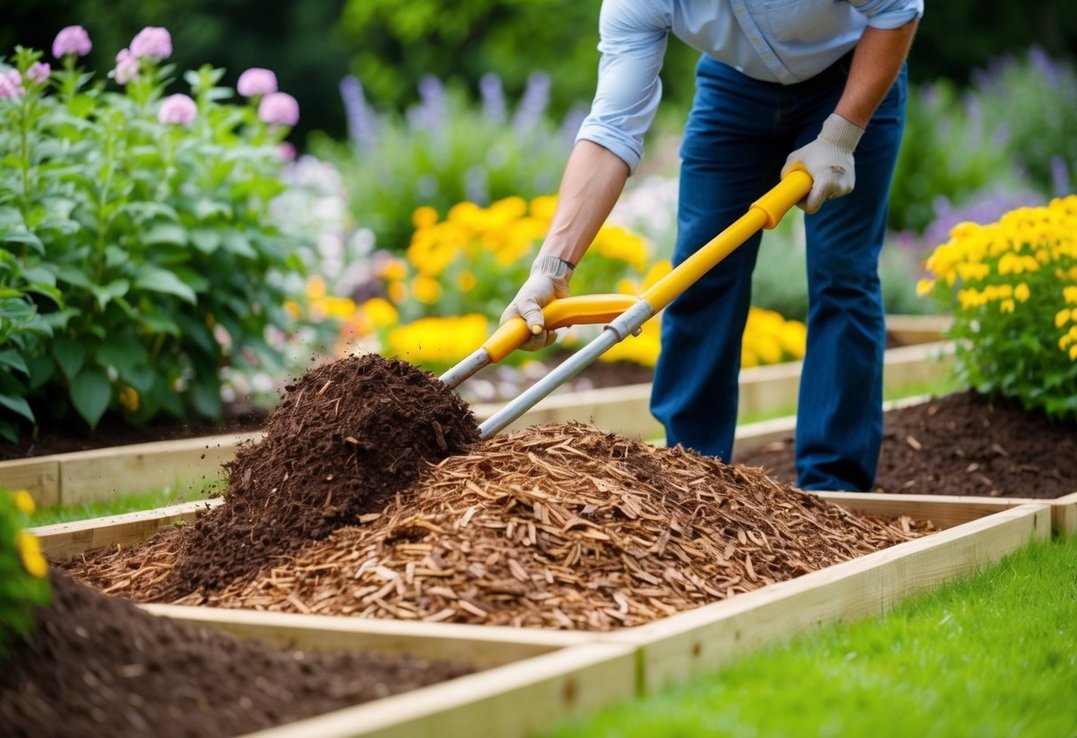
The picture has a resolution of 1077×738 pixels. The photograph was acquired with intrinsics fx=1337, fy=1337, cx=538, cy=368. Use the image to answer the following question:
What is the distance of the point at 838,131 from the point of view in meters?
3.51

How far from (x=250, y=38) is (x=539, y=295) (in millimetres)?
16637

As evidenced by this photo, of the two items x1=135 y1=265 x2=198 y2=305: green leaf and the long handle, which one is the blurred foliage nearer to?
x1=135 y1=265 x2=198 y2=305: green leaf

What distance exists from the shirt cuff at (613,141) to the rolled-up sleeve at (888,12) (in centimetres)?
69

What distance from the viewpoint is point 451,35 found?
18578 millimetres

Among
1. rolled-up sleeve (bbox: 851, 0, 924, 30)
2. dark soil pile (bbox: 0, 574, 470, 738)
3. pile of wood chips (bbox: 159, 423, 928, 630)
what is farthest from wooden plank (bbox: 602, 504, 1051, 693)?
rolled-up sleeve (bbox: 851, 0, 924, 30)

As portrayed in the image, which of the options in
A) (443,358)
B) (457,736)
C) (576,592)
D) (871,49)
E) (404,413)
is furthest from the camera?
(443,358)

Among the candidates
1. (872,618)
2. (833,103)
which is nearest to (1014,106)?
(833,103)

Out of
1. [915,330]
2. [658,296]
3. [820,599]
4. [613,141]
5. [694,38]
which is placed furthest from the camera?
[915,330]

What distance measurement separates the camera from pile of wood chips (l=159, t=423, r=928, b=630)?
2469 millimetres

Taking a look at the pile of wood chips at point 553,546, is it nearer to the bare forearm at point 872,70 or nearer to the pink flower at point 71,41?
the bare forearm at point 872,70

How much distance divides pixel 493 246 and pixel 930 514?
13.4 ft

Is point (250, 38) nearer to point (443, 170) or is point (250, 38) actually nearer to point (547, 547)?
point (443, 170)

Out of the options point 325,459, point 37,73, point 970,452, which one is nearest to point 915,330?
point 970,452

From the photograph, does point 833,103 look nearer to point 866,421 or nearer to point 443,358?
point 866,421
